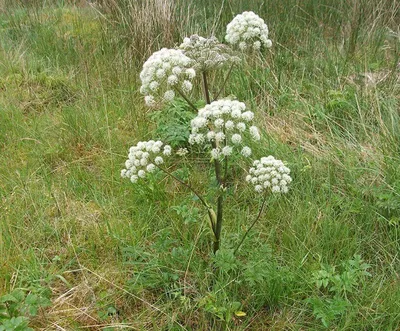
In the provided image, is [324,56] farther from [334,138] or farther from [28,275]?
[28,275]

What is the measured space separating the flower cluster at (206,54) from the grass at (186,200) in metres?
0.80

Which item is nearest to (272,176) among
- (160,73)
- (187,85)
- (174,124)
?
(187,85)

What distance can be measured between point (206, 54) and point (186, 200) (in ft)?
3.48

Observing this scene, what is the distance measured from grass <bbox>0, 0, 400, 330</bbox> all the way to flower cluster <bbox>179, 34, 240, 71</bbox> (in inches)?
31.6

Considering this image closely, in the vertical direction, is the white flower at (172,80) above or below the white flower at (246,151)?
above

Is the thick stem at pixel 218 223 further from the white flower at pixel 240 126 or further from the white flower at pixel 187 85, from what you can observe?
the white flower at pixel 187 85

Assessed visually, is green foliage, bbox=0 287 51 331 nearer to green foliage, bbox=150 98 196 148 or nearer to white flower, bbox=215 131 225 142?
white flower, bbox=215 131 225 142

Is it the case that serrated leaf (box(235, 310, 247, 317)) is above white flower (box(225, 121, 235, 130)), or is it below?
below

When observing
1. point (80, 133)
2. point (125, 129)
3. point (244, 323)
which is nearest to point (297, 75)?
point (125, 129)

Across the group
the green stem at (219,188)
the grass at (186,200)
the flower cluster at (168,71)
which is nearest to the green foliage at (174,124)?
the grass at (186,200)

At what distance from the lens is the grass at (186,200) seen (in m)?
1.95

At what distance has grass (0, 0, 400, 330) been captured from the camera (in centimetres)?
195

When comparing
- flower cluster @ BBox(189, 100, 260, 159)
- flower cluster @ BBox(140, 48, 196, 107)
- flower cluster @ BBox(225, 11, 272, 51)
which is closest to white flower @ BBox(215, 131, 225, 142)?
flower cluster @ BBox(189, 100, 260, 159)

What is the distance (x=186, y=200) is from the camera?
2578 mm
